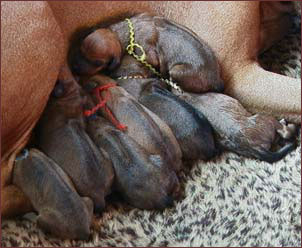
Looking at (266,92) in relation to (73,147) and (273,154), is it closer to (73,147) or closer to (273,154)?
(273,154)

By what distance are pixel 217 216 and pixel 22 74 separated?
1.92 ft

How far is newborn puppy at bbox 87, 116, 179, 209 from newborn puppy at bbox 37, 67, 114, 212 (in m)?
0.03

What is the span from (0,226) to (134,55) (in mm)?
692

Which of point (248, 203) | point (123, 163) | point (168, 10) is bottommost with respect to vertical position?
point (248, 203)

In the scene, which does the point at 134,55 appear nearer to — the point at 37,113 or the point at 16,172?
the point at 37,113

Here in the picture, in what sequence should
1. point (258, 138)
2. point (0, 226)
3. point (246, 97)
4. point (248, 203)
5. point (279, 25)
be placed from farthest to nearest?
point (279, 25), point (246, 97), point (258, 138), point (248, 203), point (0, 226)

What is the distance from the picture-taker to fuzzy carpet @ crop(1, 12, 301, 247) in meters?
1.53

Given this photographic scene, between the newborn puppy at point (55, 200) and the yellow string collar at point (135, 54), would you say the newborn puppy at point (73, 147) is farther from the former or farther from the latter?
the yellow string collar at point (135, 54)

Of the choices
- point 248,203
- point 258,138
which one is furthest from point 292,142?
point 248,203

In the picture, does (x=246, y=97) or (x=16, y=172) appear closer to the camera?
(x=16, y=172)

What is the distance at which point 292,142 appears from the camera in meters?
1.78

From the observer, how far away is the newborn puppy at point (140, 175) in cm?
157

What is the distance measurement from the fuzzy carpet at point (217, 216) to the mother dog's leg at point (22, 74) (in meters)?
0.13

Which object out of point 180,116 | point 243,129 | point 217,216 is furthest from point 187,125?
point 217,216
